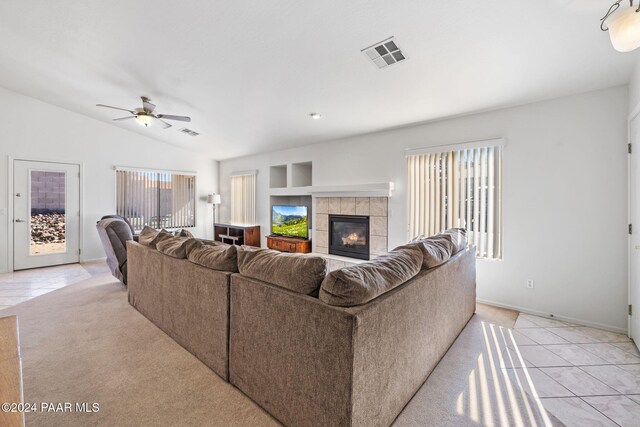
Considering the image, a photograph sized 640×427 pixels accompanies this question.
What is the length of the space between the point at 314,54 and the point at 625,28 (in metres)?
2.27

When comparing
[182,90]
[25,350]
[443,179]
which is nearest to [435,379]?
[443,179]

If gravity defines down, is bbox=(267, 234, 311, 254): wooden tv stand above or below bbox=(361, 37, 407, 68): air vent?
below

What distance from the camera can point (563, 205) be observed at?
316cm

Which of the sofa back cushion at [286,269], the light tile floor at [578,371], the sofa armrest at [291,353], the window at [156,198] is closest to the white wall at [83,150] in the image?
the window at [156,198]

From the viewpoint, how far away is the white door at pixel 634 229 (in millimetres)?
2520

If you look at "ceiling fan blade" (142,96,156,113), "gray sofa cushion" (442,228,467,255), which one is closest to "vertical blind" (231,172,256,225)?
"ceiling fan blade" (142,96,156,113)

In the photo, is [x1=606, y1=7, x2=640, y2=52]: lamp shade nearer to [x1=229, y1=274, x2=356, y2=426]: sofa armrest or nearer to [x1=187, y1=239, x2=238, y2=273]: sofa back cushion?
[x1=229, y1=274, x2=356, y2=426]: sofa armrest

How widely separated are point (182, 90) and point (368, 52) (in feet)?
9.13

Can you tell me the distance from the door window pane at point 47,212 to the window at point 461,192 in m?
6.67

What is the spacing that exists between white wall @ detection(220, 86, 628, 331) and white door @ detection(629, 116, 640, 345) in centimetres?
14

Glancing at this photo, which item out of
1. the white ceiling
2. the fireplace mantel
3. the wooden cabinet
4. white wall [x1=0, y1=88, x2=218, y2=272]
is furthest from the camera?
the wooden cabinet

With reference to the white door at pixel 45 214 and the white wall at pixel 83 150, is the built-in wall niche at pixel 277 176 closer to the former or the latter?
the white wall at pixel 83 150

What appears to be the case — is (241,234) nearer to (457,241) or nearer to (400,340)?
(457,241)

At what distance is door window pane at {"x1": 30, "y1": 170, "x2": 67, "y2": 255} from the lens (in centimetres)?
543
